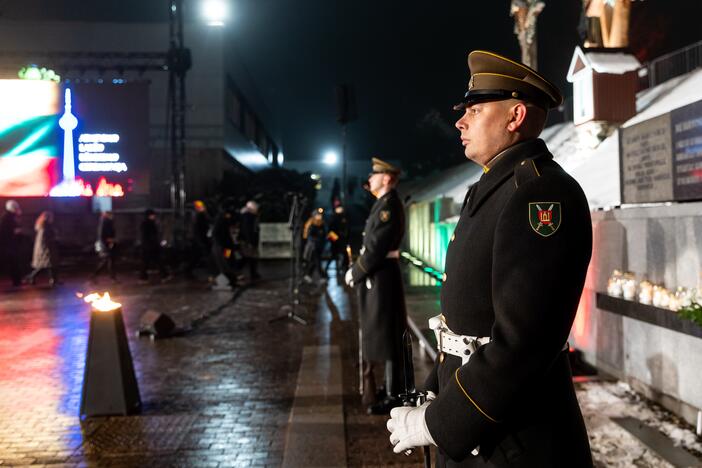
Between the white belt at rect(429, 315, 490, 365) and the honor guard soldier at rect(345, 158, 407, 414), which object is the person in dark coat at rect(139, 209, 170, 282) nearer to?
the honor guard soldier at rect(345, 158, 407, 414)

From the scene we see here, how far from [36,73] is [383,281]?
660 inches

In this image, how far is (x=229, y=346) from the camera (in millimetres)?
8289

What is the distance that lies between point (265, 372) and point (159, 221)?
60.5 feet

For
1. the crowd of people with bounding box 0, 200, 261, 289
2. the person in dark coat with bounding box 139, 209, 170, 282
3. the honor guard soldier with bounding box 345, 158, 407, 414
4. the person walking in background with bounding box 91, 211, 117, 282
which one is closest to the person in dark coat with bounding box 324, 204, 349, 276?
the crowd of people with bounding box 0, 200, 261, 289

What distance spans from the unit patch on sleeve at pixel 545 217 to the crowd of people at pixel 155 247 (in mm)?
13103

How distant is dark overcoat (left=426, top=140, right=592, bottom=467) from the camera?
1.56m

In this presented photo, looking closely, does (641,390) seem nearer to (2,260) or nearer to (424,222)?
(424,222)

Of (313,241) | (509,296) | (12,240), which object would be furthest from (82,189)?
(509,296)

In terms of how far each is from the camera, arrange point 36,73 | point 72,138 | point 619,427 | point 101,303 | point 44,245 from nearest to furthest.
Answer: point 619,427 → point 101,303 → point 44,245 → point 72,138 → point 36,73

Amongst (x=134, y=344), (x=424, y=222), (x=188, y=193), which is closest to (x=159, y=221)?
(x=188, y=193)

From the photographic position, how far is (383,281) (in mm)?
5129

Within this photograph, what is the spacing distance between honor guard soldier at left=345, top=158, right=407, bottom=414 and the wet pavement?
536 mm

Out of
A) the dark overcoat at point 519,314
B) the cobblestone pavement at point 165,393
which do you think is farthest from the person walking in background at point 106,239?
the dark overcoat at point 519,314

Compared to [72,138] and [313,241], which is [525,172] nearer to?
[313,241]
